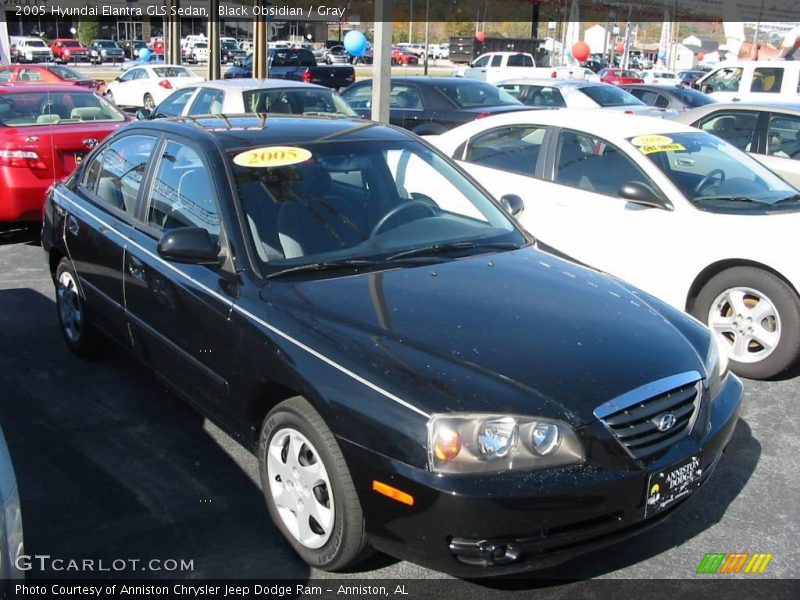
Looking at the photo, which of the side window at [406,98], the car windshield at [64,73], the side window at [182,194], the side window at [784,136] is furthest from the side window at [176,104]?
the car windshield at [64,73]

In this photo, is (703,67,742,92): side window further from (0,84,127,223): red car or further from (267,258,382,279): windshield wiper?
(267,258,382,279): windshield wiper

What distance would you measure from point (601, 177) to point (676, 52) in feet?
195

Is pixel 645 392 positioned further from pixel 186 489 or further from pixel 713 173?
pixel 713 173

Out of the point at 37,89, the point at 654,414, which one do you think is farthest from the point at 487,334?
the point at 37,89

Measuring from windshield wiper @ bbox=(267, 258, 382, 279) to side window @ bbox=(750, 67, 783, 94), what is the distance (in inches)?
633


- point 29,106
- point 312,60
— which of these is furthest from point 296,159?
point 312,60

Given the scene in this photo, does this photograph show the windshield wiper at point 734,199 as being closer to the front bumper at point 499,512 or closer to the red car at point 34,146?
the front bumper at point 499,512

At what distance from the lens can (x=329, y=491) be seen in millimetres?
3076

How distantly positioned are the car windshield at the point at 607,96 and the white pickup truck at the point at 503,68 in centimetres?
1159

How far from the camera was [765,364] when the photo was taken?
5.34 metres

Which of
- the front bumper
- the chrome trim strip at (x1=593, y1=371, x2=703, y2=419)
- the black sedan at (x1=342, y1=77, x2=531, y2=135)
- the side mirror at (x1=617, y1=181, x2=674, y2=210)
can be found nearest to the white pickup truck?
the black sedan at (x1=342, y1=77, x2=531, y2=135)

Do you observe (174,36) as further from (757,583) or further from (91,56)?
(757,583)

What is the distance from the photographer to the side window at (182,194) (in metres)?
3.94

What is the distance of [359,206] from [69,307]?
2.42 m
